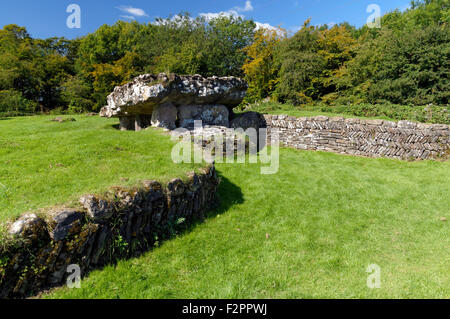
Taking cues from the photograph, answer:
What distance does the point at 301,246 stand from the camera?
5352mm

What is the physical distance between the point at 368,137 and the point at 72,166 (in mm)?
12412

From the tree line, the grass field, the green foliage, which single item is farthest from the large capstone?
the green foliage

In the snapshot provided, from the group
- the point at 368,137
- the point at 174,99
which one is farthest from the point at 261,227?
the point at 368,137

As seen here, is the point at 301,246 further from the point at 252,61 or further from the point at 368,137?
the point at 252,61

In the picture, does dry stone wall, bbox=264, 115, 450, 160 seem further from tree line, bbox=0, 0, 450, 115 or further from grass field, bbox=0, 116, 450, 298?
tree line, bbox=0, 0, 450, 115

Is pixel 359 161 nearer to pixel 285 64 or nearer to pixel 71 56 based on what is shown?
pixel 285 64

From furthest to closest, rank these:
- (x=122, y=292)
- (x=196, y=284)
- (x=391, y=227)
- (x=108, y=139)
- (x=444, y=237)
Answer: (x=108, y=139)
(x=391, y=227)
(x=444, y=237)
(x=196, y=284)
(x=122, y=292)

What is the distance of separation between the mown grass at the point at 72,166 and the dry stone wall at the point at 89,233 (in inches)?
15.8

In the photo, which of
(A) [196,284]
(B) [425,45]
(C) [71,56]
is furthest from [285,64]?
(C) [71,56]

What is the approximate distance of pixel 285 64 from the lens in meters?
25.3

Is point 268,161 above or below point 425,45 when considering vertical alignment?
→ below

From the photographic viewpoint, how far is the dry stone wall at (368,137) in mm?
11594
